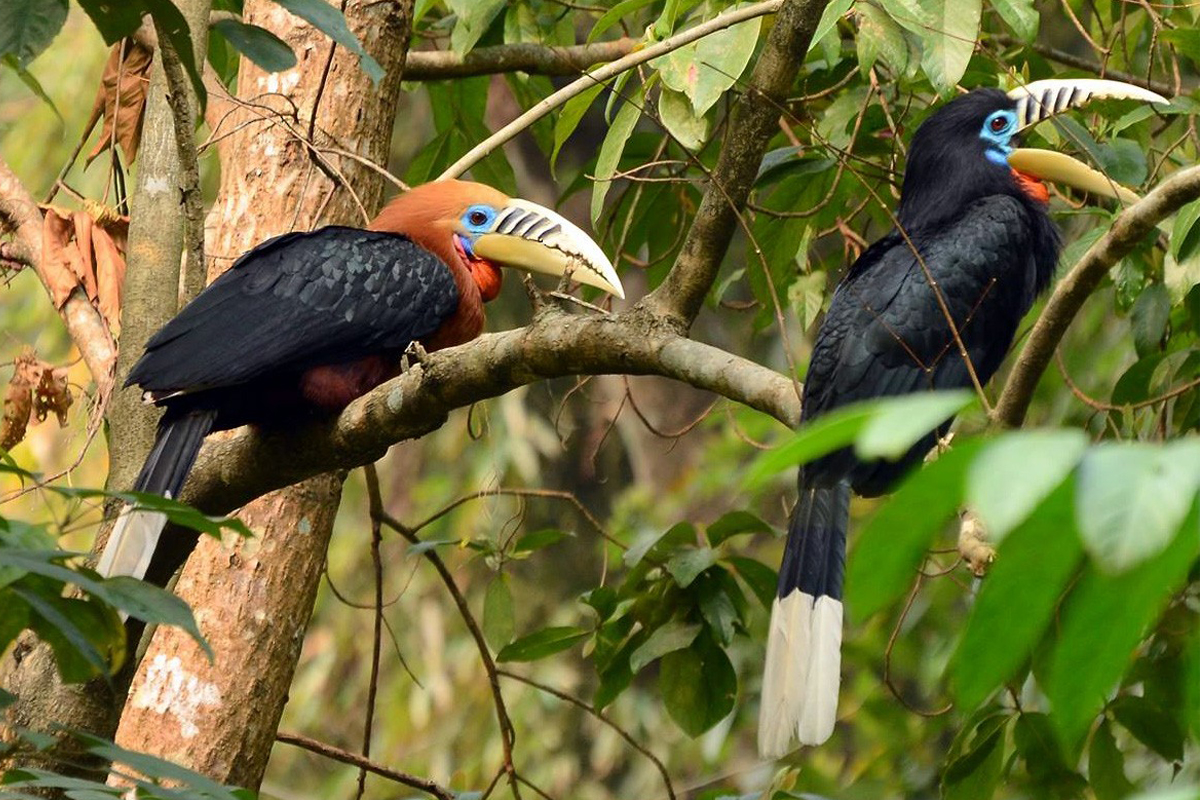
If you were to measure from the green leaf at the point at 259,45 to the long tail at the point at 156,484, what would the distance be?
33.8 inches

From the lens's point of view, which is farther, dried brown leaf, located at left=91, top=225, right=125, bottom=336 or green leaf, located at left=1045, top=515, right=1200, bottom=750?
dried brown leaf, located at left=91, top=225, right=125, bottom=336

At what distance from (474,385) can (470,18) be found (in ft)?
3.94

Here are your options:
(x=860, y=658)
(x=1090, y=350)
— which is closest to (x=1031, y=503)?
(x=860, y=658)

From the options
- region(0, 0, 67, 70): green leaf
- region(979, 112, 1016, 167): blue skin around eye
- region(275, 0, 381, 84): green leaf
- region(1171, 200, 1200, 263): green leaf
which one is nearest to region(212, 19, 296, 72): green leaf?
region(275, 0, 381, 84): green leaf

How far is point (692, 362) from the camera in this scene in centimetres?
259

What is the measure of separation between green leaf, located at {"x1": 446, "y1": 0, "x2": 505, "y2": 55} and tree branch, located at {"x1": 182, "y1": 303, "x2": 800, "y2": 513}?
42.1 inches

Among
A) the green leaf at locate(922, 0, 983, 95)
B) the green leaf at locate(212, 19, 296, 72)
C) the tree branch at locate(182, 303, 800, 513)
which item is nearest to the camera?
the green leaf at locate(212, 19, 296, 72)

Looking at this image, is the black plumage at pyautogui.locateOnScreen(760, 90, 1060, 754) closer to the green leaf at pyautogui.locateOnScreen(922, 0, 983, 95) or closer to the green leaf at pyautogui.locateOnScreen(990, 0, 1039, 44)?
the green leaf at pyautogui.locateOnScreen(922, 0, 983, 95)

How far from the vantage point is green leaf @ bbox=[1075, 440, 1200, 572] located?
0.77 m

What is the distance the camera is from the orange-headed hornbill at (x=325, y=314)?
3.14 meters

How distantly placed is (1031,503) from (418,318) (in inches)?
121

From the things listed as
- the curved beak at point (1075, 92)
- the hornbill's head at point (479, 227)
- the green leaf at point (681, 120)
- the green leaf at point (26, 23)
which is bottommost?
the green leaf at point (26, 23)

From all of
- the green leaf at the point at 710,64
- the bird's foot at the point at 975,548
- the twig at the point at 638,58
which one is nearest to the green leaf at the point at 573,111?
the twig at the point at 638,58

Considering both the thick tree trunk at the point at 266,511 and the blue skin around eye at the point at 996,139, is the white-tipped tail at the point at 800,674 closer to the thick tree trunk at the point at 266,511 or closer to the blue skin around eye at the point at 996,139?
the thick tree trunk at the point at 266,511
